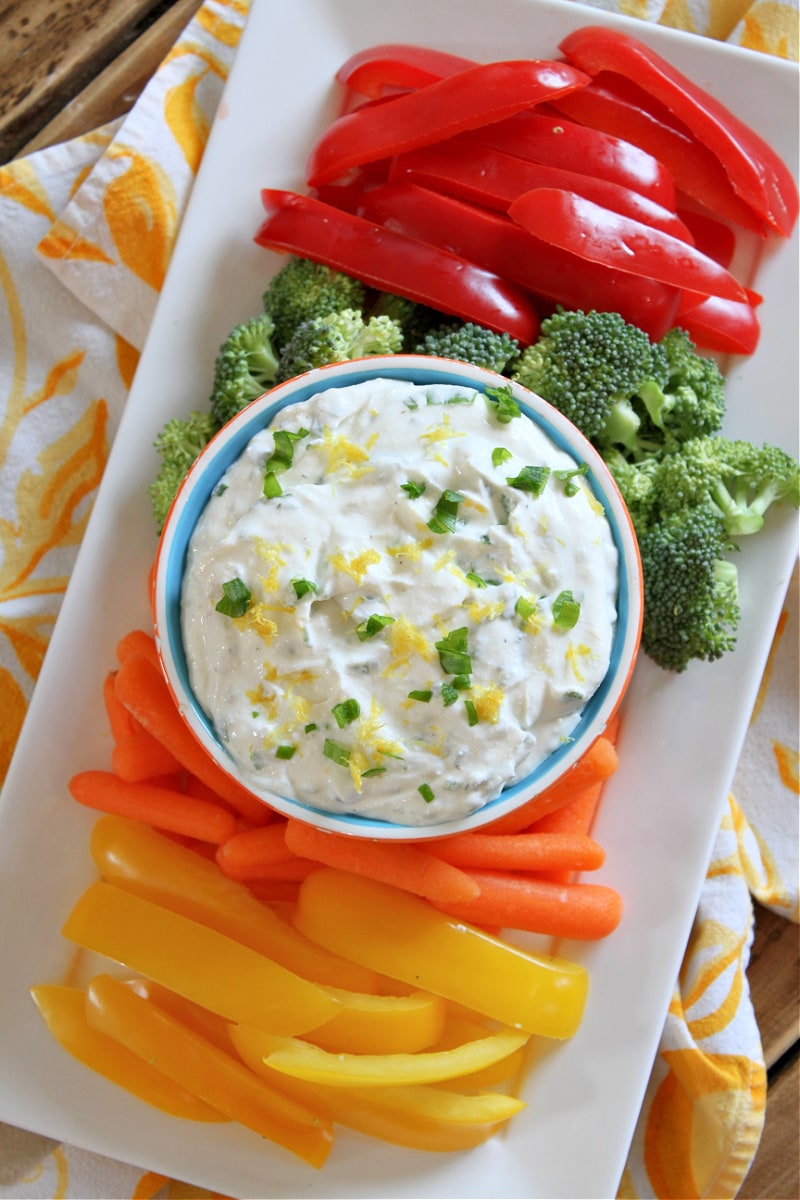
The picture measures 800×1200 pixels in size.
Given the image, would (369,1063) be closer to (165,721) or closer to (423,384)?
(165,721)

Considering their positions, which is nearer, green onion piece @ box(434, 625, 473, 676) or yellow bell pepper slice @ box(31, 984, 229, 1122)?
green onion piece @ box(434, 625, 473, 676)

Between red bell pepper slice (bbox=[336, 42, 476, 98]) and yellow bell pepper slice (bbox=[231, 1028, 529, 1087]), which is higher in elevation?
red bell pepper slice (bbox=[336, 42, 476, 98])

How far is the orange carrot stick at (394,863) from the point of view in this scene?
185cm

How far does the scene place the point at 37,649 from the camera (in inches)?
92.3

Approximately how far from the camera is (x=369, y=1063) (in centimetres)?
187

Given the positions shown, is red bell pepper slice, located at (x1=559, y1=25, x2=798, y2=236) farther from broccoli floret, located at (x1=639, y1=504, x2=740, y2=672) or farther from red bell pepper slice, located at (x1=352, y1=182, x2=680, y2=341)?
broccoli floret, located at (x1=639, y1=504, x2=740, y2=672)

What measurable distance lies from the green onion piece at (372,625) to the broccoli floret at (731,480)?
72 centimetres

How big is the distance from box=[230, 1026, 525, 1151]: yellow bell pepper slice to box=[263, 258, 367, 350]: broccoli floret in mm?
1305

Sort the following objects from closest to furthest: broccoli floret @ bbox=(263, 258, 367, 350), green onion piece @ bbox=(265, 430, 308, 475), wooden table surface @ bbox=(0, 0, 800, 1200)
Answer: green onion piece @ bbox=(265, 430, 308, 475) < broccoli floret @ bbox=(263, 258, 367, 350) < wooden table surface @ bbox=(0, 0, 800, 1200)

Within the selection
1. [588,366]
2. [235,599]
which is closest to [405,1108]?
[235,599]

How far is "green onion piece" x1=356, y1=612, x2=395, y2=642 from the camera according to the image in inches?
61.2

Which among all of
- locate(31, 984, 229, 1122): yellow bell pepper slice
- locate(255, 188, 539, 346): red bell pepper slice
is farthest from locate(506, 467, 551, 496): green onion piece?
locate(31, 984, 229, 1122): yellow bell pepper slice

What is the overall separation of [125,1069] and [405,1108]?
20.5 inches

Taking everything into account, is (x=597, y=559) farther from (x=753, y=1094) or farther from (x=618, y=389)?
(x=753, y=1094)
